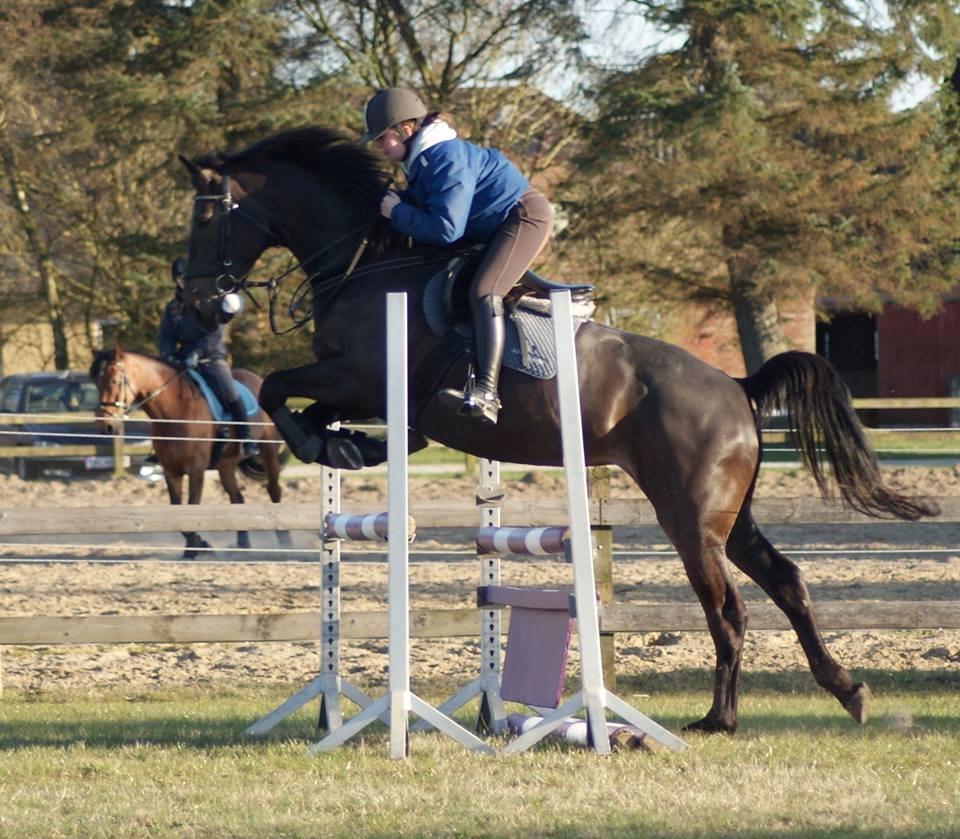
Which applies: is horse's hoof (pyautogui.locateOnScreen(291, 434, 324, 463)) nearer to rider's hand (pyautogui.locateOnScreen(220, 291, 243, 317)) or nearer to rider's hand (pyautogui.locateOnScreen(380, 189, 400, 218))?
rider's hand (pyautogui.locateOnScreen(220, 291, 243, 317))

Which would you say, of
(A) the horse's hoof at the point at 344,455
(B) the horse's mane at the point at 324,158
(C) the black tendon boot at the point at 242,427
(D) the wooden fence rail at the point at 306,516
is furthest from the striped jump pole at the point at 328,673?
(C) the black tendon boot at the point at 242,427

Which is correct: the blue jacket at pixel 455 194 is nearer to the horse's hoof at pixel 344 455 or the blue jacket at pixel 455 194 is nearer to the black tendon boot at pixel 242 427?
the horse's hoof at pixel 344 455

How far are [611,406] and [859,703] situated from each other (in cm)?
167

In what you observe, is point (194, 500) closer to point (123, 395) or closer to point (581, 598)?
point (123, 395)

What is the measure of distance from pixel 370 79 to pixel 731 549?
17610 mm

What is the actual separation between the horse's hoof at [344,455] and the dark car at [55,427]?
13.6 meters

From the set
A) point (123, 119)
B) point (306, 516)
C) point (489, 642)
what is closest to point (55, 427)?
point (123, 119)

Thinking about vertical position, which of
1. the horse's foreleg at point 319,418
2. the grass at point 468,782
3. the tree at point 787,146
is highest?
the tree at point 787,146

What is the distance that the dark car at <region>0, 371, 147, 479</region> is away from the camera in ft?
67.2

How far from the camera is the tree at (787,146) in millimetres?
22266

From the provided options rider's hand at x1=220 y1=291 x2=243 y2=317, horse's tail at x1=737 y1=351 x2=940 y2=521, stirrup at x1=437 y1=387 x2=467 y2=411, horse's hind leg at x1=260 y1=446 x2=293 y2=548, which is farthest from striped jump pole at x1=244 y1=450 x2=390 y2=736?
horse's hind leg at x1=260 y1=446 x2=293 y2=548

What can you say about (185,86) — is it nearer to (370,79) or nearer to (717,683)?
(370,79)

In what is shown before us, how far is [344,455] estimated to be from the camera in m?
6.62

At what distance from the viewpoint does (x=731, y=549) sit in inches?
275
